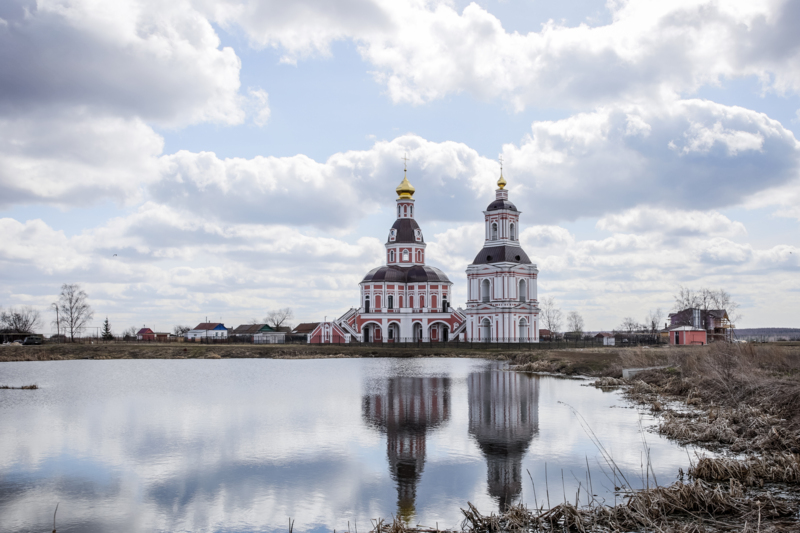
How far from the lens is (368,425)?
67.7ft

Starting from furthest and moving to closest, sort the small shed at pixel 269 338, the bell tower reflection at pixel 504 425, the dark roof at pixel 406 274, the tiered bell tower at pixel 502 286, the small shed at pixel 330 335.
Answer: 1. the small shed at pixel 269 338
2. the dark roof at pixel 406 274
3. the small shed at pixel 330 335
4. the tiered bell tower at pixel 502 286
5. the bell tower reflection at pixel 504 425

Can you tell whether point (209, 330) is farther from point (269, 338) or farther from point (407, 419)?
point (407, 419)

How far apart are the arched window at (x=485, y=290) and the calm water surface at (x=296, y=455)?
51426 millimetres

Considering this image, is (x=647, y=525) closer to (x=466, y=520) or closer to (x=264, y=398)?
(x=466, y=520)

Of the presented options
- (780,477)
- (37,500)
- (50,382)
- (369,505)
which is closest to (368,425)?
(369,505)

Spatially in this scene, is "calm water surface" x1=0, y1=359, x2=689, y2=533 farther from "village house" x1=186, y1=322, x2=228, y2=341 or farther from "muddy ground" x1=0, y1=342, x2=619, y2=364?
"village house" x1=186, y1=322, x2=228, y2=341

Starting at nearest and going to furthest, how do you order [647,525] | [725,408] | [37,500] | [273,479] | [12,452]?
[647,525]
[37,500]
[273,479]
[12,452]
[725,408]

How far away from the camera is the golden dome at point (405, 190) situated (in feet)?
301

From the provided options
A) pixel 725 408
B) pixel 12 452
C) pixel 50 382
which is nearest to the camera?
pixel 12 452

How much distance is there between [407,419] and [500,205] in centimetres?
6256

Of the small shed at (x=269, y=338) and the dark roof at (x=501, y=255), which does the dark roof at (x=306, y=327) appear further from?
the dark roof at (x=501, y=255)

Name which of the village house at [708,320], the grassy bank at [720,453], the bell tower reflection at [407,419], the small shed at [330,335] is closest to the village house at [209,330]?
the small shed at [330,335]

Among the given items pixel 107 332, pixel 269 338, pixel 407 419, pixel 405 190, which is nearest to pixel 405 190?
pixel 405 190

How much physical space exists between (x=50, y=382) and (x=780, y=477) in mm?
35274
